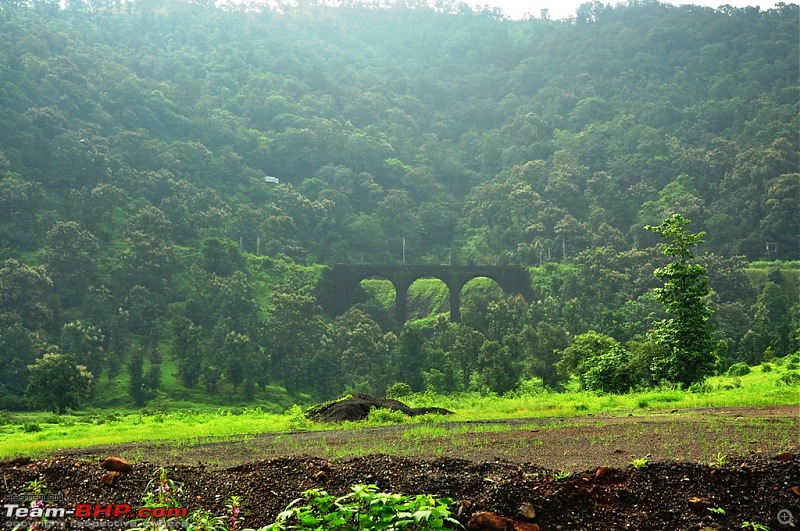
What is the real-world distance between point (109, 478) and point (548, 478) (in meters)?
4.34

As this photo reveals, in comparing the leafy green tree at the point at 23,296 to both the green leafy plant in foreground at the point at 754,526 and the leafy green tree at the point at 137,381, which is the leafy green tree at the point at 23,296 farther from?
the green leafy plant in foreground at the point at 754,526

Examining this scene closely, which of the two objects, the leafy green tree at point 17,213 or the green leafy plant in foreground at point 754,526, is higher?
the leafy green tree at point 17,213

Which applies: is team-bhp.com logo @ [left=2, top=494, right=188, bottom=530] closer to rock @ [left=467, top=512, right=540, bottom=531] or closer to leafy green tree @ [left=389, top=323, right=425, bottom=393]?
rock @ [left=467, top=512, right=540, bottom=531]

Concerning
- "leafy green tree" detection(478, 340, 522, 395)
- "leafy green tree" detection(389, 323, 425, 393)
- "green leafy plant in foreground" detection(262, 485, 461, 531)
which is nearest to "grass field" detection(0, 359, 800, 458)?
"green leafy plant in foreground" detection(262, 485, 461, 531)

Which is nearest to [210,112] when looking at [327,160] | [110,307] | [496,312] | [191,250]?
[327,160]

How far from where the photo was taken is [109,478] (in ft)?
25.8

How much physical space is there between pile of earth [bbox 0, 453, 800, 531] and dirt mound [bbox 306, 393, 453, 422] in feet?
28.2

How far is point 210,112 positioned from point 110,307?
43617 mm

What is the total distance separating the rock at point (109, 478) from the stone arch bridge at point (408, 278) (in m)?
51.9

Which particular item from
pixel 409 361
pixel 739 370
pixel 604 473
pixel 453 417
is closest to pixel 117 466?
pixel 604 473

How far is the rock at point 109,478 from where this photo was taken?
25.7ft

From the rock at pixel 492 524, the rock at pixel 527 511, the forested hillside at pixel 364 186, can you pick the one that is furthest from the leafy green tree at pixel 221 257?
the rock at pixel 492 524

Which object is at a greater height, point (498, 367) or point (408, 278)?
point (408, 278)

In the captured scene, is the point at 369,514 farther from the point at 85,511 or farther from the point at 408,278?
the point at 408,278
